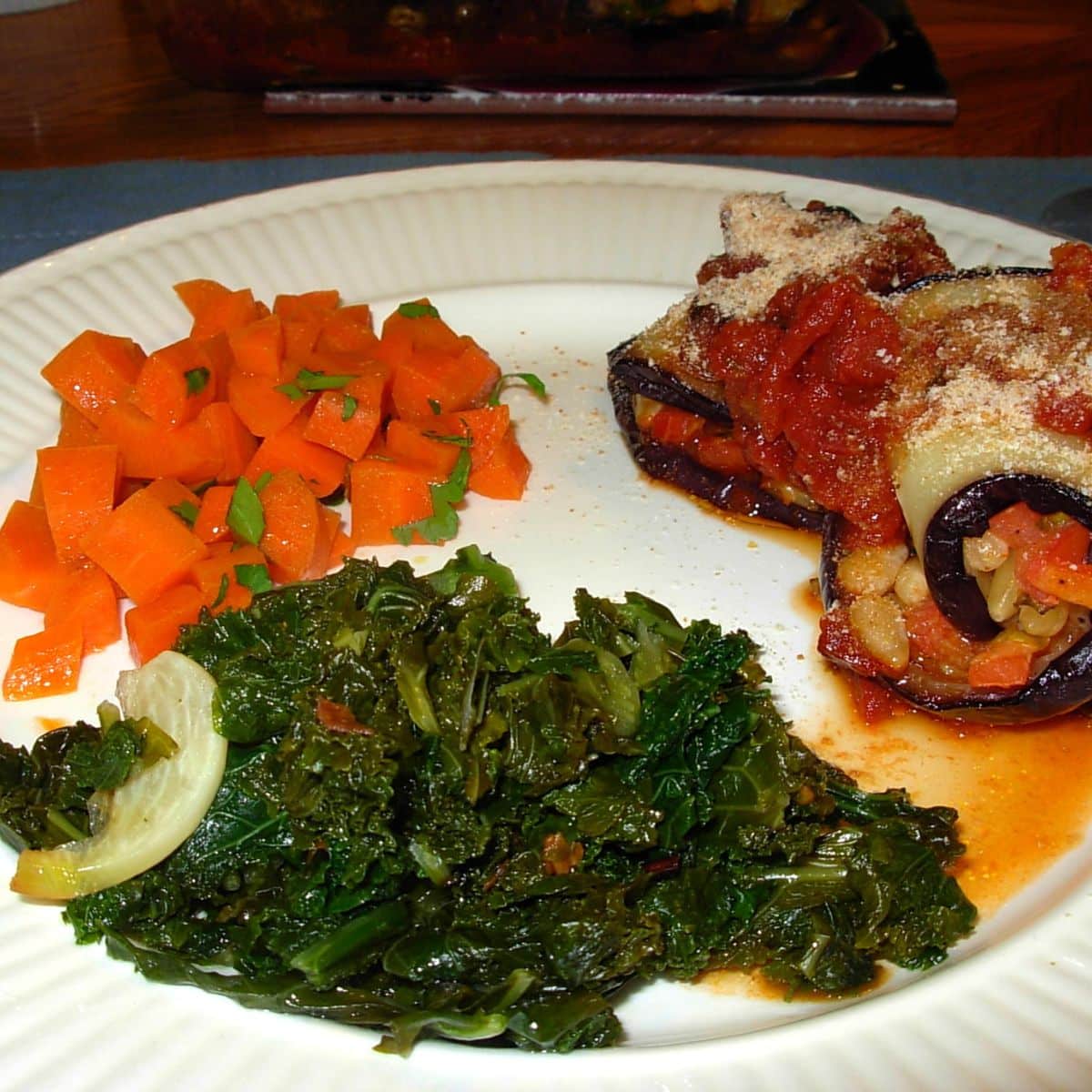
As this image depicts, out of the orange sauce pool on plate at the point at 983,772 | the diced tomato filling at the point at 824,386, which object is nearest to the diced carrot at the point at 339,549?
the diced tomato filling at the point at 824,386

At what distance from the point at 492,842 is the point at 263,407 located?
1.51 metres

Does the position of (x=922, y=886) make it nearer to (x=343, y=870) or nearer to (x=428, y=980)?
(x=428, y=980)

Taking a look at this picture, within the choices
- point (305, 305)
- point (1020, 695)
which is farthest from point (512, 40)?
point (1020, 695)

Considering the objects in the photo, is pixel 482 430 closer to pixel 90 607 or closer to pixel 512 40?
pixel 90 607

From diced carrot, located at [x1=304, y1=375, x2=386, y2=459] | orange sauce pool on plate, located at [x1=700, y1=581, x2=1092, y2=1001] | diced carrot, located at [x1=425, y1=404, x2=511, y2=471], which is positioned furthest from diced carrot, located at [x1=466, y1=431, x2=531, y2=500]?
orange sauce pool on plate, located at [x1=700, y1=581, x2=1092, y2=1001]

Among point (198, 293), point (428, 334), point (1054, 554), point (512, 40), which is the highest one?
point (512, 40)

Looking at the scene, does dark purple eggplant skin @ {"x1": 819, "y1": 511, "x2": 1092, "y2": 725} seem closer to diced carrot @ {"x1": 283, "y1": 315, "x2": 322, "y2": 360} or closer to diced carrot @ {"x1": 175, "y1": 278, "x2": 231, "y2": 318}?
diced carrot @ {"x1": 283, "y1": 315, "x2": 322, "y2": 360}

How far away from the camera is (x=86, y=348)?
3219 millimetres

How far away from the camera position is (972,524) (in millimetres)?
2566

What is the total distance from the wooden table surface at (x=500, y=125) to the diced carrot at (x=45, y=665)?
2.81 metres

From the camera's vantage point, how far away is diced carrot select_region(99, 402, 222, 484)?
10.2ft

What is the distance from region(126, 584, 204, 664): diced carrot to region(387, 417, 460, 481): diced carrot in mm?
738

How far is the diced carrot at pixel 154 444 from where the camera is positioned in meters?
3.11

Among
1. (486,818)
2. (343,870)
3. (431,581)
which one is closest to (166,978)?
(343,870)
